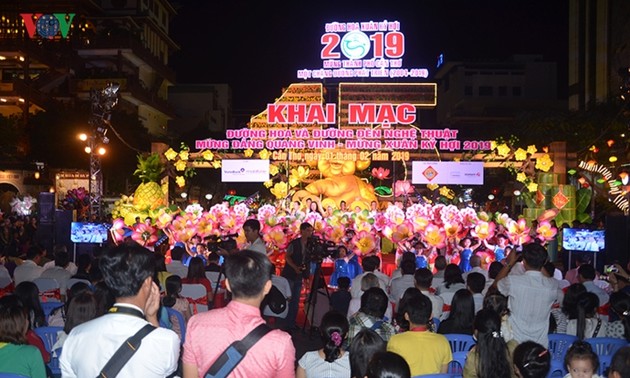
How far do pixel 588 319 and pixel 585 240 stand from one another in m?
6.94

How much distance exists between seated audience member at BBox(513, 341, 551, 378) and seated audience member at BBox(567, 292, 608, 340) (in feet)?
7.72

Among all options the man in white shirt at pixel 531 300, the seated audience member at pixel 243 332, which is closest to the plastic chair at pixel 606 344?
the man in white shirt at pixel 531 300

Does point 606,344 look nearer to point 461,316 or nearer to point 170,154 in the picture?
point 461,316

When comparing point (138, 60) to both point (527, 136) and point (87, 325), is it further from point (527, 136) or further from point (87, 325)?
point (87, 325)

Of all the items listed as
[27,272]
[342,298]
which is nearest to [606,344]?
[342,298]

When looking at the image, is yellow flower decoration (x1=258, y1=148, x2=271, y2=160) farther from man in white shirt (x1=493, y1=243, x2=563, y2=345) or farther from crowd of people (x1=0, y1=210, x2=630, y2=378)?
man in white shirt (x1=493, y1=243, x2=563, y2=345)

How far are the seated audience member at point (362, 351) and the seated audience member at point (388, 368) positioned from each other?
2.29 feet

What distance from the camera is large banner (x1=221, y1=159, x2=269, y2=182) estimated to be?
845 inches

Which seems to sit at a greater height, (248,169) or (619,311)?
(248,169)

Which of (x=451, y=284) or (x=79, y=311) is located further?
(x=451, y=284)

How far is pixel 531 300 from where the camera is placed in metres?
5.78

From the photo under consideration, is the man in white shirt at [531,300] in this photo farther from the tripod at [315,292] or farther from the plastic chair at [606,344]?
the tripod at [315,292]

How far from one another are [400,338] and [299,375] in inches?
28.4

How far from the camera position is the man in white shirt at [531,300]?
5777mm
